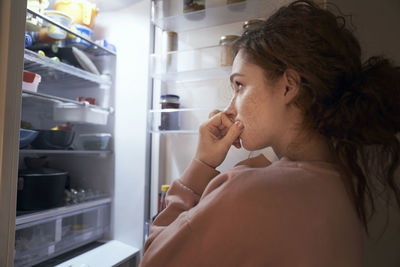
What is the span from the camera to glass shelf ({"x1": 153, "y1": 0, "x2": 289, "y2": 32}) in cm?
102

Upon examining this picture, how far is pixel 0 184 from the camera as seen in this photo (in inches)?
26.6

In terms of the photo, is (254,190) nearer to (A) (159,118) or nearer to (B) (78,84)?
(A) (159,118)

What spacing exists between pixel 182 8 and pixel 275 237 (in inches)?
40.8

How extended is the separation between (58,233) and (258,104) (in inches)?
40.5

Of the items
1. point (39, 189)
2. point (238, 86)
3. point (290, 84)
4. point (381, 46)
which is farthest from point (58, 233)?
point (381, 46)

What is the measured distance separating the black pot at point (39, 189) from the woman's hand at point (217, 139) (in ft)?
2.35

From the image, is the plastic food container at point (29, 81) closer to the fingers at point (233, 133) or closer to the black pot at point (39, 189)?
the black pot at point (39, 189)

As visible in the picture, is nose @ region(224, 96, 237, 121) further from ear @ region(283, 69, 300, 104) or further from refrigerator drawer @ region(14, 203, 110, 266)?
refrigerator drawer @ region(14, 203, 110, 266)

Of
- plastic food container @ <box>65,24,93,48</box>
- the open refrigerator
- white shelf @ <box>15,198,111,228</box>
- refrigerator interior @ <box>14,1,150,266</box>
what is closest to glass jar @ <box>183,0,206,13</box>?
the open refrigerator

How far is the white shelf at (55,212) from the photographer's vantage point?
0.95 m

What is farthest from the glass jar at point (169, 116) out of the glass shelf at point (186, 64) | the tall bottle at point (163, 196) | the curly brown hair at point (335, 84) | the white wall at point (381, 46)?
the white wall at point (381, 46)

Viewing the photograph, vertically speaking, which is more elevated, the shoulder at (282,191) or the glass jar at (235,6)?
the glass jar at (235,6)

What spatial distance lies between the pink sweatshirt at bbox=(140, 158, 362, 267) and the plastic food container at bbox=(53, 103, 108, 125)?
35.7 inches

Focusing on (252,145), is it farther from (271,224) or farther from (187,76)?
(187,76)
